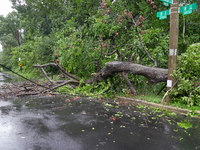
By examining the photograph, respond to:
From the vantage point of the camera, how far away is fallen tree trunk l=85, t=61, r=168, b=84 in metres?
7.04

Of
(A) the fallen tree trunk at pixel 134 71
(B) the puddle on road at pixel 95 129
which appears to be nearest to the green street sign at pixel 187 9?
(A) the fallen tree trunk at pixel 134 71

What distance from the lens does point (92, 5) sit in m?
14.8

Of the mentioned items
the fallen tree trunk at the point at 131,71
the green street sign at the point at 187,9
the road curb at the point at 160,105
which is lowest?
the road curb at the point at 160,105

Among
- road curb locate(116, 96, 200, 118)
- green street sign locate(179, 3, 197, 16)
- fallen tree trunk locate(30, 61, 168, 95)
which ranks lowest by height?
road curb locate(116, 96, 200, 118)

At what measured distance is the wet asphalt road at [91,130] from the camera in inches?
138

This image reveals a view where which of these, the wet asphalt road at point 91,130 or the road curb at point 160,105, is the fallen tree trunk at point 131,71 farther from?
the wet asphalt road at point 91,130

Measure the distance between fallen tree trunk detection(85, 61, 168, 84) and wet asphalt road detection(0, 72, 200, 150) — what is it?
5.47ft

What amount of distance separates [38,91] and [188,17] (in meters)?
11.0

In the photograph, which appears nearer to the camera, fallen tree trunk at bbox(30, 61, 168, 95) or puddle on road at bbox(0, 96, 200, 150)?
puddle on road at bbox(0, 96, 200, 150)

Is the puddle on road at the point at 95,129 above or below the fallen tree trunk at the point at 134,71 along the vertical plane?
below

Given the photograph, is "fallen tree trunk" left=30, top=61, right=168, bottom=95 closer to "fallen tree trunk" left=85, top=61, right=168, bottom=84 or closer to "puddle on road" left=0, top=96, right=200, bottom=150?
"fallen tree trunk" left=85, top=61, right=168, bottom=84

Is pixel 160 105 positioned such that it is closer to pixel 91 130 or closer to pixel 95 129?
pixel 95 129

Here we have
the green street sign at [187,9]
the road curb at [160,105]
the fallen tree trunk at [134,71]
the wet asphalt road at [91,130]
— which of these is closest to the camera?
the wet asphalt road at [91,130]

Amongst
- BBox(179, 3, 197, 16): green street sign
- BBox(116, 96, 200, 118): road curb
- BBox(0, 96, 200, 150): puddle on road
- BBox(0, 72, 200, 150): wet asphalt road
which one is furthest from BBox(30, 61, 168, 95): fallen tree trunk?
BBox(179, 3, 197, 16): green street sign
